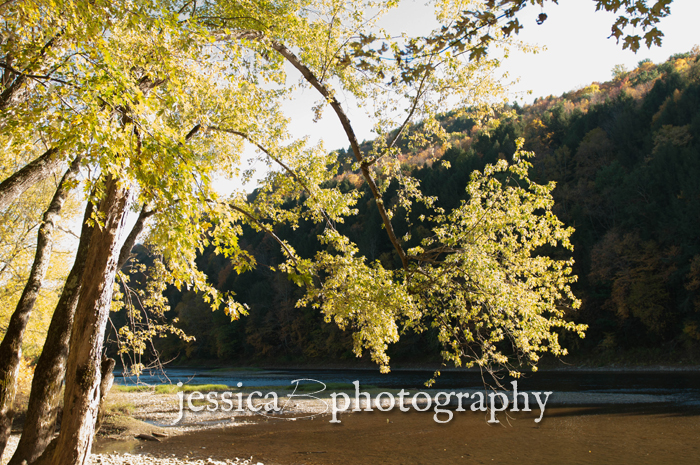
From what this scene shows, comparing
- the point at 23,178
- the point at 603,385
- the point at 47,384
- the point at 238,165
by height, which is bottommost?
the point at 603,385

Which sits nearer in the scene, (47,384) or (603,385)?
(47,384)

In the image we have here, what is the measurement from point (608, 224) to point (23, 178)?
41.4 meters

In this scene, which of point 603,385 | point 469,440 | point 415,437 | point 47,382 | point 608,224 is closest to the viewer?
point 47,382

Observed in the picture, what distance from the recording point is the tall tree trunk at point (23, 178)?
5511 mm

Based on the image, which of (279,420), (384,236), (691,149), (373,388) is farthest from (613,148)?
(279,420)

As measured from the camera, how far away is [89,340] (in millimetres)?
4879

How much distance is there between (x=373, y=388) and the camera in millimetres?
24984

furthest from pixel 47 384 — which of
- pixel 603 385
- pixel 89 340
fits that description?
pixel 603 385

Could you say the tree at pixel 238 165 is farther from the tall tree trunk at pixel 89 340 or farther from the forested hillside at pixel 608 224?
the forested hillside at pixel 608 224

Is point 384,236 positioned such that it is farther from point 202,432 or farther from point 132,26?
point 132,26

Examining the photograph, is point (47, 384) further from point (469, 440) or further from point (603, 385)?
point (603, 385)

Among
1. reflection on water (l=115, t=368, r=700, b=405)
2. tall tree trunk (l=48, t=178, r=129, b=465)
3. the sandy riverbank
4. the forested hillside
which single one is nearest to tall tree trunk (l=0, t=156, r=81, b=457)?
tall tree trunk (l=48, t=178, r=129, b=465)

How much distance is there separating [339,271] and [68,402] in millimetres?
3592

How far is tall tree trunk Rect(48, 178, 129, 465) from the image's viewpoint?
4574 mm
